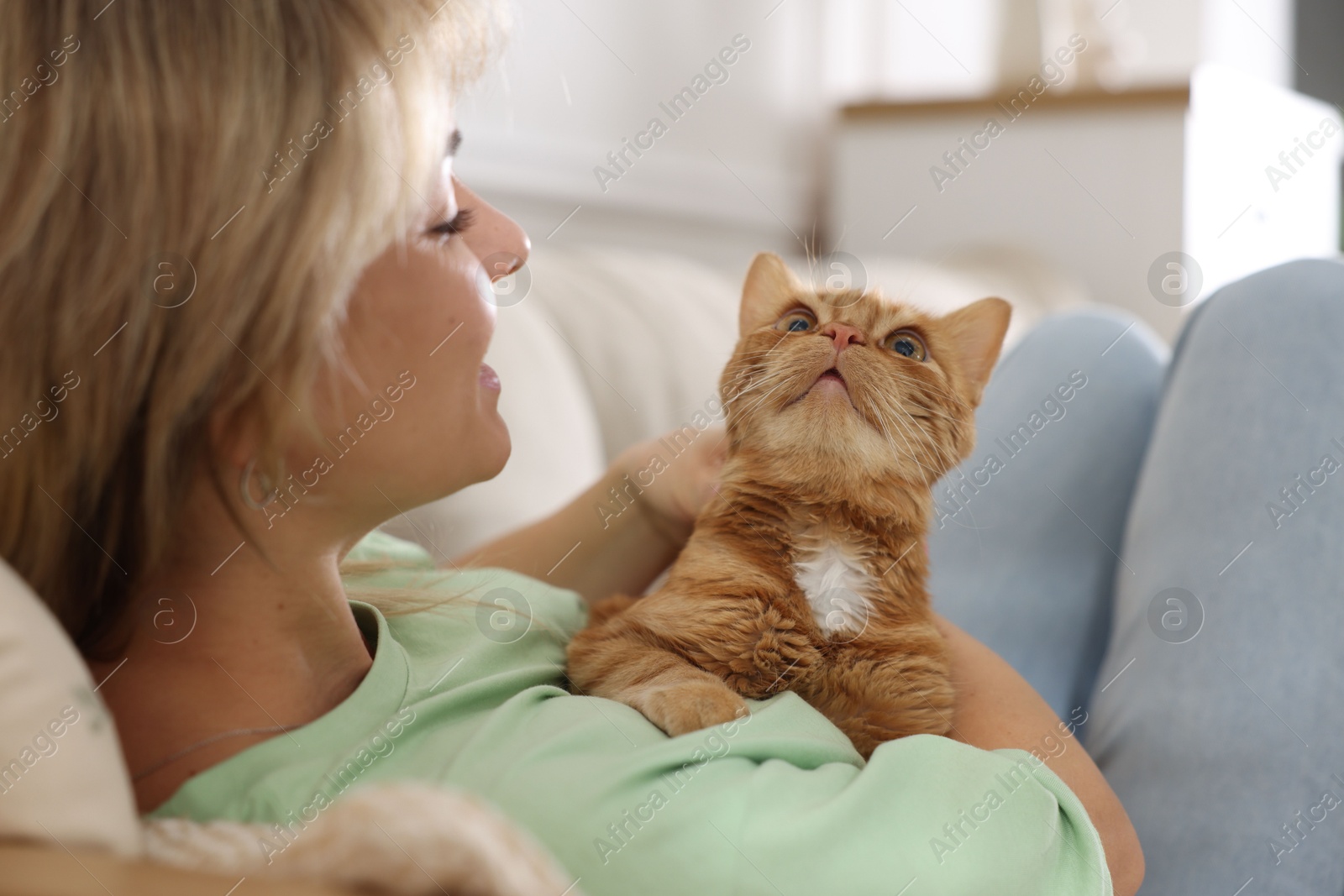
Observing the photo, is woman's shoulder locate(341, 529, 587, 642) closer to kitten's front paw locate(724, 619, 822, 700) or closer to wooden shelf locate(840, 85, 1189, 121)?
kitten's front paw locate(724, 619, 822, 700)

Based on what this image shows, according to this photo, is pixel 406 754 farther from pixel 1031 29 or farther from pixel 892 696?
pixel 1031 29

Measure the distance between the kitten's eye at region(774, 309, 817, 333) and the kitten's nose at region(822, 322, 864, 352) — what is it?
2 centimetres

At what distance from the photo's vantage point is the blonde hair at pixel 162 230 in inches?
25.6

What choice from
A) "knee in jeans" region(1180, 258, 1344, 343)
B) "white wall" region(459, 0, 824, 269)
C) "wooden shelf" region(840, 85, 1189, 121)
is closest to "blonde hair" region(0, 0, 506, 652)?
"knee in jeans" region(1180, 258, 1344, 343)

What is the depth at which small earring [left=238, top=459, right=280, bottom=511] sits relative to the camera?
75 cm

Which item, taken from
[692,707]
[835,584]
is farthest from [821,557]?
[692,707]

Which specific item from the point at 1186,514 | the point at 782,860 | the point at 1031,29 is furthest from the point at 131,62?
the point at 1031,29

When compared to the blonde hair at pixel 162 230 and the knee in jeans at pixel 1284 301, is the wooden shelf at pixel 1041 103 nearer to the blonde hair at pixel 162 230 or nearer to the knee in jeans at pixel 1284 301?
the knee in jeans at pixel 1284 301

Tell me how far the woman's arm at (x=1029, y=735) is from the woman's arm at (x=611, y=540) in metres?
0.37

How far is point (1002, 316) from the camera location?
0.88 meters

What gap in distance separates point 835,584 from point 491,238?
36 cm

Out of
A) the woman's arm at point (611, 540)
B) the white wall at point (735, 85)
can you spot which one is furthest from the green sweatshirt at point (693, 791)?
the white wall at point (735, 85)

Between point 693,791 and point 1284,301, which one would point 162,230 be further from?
point 1284,301

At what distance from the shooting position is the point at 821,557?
78cm
